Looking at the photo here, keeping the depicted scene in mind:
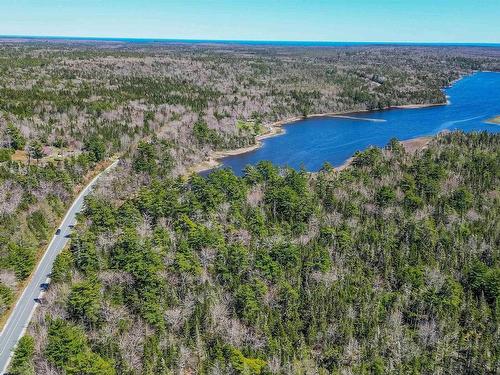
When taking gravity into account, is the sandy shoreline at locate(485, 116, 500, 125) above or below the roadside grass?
above

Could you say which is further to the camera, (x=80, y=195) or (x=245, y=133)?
(x=245, y=133)

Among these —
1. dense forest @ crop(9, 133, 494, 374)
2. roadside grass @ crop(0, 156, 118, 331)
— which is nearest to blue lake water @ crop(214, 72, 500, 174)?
roadside grass @ crop(0, 156, 118, 331)

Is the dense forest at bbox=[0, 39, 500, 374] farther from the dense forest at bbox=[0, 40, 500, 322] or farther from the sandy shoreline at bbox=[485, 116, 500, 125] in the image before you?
the sandy shoreline at bbox=[485, 116, 500, 125]

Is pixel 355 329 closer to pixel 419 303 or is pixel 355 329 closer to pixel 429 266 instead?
pixel 419 303

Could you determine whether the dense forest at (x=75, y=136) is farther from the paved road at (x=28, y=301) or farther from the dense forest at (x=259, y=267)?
the paved road at (x=28, y=301)

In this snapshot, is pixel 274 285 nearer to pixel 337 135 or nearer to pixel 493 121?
pixel 337 135

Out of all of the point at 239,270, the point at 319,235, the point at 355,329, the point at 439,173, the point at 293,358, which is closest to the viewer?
the point at 293,358

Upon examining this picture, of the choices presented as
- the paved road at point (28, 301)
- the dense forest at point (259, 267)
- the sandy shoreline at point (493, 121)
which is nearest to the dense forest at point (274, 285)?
the dense forest at point (259, 267)

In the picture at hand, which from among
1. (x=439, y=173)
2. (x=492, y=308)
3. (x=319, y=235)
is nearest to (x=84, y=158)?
(x=319, y=235)
